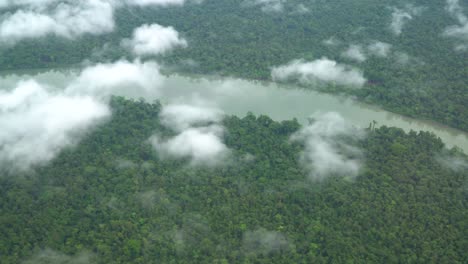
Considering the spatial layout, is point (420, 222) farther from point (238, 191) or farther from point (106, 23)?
point (106, 23)

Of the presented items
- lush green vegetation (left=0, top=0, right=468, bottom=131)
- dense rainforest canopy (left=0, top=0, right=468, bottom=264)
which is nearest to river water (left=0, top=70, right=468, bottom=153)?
dense rainforest canopy (left=0, top=0, right=468, bottom=264)

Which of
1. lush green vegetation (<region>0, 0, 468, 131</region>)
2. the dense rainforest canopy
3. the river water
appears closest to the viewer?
Answer: the dense rainforest canopy

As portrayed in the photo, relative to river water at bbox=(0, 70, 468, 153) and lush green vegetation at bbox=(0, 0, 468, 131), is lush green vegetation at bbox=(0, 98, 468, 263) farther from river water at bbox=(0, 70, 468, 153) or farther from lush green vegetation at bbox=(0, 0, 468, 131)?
lush green vegetation at bbox=(0, 0, 468, 131)

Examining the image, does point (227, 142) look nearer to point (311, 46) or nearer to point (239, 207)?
point (239, 207)

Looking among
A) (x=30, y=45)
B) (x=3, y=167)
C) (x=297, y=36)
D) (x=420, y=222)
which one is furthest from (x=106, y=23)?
(x=420, y=222)

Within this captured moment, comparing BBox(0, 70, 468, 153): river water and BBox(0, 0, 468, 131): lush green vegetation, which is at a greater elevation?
BBox(0, 0, 468, 131): lush green vegetation

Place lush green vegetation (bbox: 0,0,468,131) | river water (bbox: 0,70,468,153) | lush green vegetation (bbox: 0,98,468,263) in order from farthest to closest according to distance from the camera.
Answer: lush green vegetation (bbox: 0,0,468,131) < river water (bbox: 0,70,468,153) < lush green vegetation (bbox: 0,98,468,263)

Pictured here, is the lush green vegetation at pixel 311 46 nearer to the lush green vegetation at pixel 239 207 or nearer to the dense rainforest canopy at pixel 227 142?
the dense rainforest canopy at pixel 227 142
